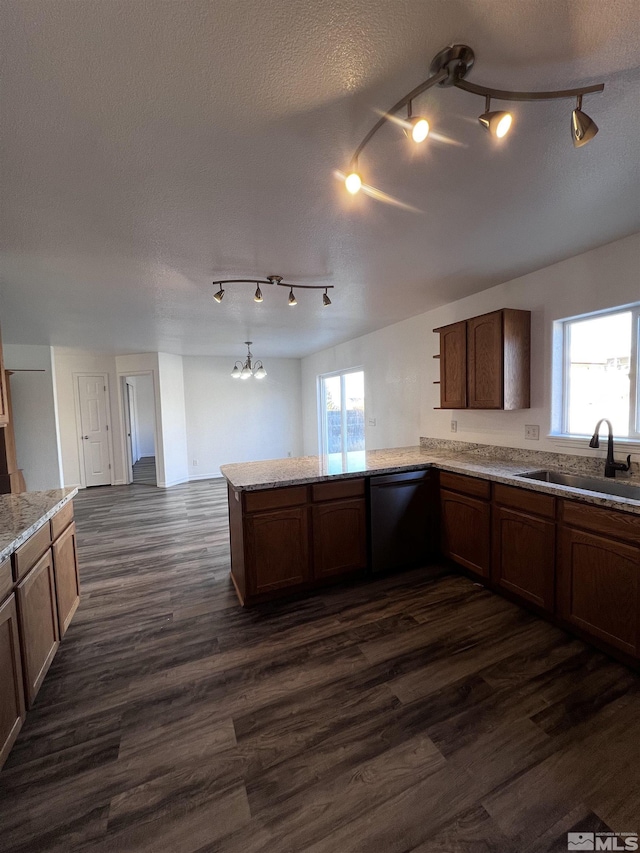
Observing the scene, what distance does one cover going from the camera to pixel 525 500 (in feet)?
7.44

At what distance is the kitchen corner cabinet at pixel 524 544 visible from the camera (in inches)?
84.7

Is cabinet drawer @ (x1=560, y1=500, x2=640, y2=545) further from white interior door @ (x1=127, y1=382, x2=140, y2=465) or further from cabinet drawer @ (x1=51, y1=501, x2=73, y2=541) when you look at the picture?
white interior door @ (x1=127, y1=382, x2=140, y2=465)

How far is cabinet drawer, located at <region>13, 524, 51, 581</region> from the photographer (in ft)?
5.16

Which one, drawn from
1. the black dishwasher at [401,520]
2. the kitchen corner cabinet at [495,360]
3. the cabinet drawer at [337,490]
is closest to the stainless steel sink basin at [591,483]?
the kitchen corner cabinet at [495,360]

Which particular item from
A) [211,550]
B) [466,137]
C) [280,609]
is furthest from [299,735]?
[466,137]

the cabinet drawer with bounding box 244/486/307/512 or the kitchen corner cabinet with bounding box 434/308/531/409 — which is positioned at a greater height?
the kitchen corner cabinet with bounding box 434/308/531/409

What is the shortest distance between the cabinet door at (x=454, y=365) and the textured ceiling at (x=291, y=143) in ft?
1.94

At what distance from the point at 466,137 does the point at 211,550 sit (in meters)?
3.56

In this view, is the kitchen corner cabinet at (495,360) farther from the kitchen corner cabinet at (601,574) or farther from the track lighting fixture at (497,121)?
the track lighting fixture at (497,121)

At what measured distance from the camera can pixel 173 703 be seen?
1700 millimetres

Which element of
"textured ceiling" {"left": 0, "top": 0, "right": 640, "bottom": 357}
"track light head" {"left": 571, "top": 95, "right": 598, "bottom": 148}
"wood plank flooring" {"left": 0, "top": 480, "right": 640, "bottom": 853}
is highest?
"textured ceiling" {"left": 0, "top": 0, "right": 640, "bottom": 357}

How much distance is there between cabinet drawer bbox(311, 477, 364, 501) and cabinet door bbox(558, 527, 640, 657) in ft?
4.30
